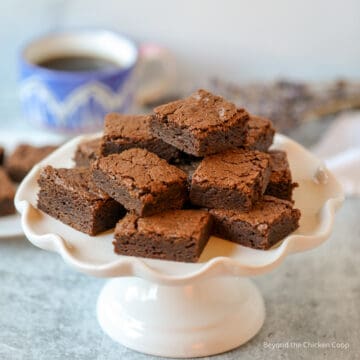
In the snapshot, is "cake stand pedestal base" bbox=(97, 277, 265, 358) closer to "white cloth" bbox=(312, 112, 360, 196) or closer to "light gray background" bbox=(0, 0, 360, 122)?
"white cloth" bbox=(312, 112, 360, 196)

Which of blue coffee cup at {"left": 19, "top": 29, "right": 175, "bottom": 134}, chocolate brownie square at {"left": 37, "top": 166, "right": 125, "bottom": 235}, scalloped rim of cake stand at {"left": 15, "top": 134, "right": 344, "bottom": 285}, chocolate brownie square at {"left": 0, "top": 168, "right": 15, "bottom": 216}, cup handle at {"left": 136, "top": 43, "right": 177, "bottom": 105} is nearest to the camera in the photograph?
scalloped rim of cake stand at {"left": 15, "top": 134, "right": 344, "bottom": 285}

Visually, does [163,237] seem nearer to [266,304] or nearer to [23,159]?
[266,304]

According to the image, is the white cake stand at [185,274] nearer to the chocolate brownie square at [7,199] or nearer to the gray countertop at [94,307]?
the gray countertop at [94,307]

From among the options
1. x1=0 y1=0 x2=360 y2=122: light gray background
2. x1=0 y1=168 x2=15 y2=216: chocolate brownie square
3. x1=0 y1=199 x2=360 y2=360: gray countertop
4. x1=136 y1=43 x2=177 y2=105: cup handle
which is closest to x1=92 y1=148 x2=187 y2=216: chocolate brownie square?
x1=0 y1=199 x2=360 y2=360: gray countertop

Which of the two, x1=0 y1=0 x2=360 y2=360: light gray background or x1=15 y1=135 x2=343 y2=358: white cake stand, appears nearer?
x1=15 y1=135 x2=343 y2=358: white cake stand

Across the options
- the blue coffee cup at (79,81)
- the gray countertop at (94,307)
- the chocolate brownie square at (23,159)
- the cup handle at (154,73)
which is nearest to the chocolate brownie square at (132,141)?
the gray countertop at (94,307)

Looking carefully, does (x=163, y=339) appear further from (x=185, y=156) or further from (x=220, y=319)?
(x=185, y=156)

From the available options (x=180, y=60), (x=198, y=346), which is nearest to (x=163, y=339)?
(x=198, y=346)

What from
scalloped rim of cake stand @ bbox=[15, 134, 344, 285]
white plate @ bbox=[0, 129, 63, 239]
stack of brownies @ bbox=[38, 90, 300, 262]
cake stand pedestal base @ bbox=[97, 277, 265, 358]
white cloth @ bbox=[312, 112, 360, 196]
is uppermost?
stack of brownies @ bbox=[38, 90, 300, 262]
